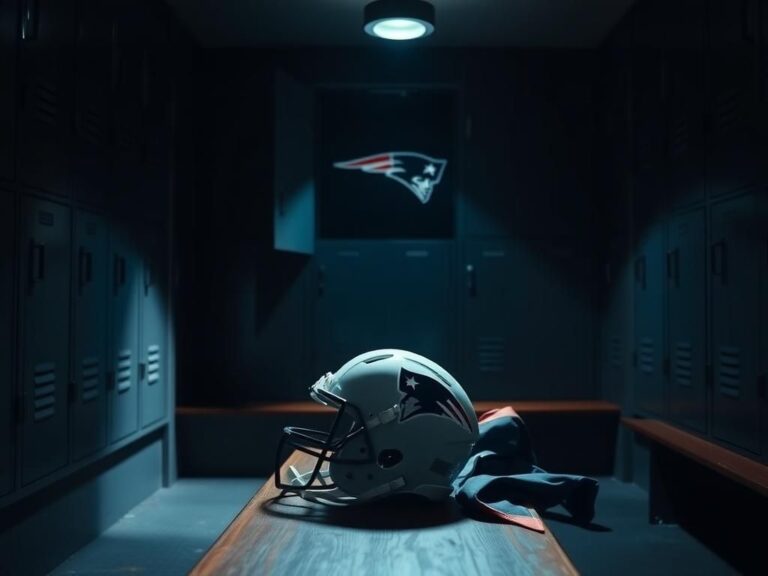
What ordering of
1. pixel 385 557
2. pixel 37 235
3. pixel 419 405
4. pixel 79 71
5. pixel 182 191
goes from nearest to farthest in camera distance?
pixel 385 557, pixel 419 405, pixel 37 235, pixel 79 71, pixel 182 191

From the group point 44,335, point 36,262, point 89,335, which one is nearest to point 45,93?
point 36,262

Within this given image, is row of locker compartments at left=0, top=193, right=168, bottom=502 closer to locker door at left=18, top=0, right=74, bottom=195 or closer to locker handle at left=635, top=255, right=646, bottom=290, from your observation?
locker door at left=18, top=0, right=74, bottom=195

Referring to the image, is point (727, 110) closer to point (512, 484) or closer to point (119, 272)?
point (512, 484)

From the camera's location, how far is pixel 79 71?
3.28 meters

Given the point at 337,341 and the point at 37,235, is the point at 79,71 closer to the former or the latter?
the point at 37,235

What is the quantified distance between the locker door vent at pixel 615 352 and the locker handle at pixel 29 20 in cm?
340

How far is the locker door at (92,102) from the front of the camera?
130 inches

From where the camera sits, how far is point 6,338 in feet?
8.82

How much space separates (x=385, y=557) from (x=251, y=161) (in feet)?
13.0

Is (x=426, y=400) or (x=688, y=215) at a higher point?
(x=688, y=215)

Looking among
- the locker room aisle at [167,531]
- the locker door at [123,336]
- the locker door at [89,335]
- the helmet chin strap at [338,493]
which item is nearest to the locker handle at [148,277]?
the locker door at [123,336]

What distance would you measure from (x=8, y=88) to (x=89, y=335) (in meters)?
1.13

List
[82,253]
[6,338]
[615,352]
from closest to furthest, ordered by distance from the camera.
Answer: [6,338] → [82,253] → [615,352]

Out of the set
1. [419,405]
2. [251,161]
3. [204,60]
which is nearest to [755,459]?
[419,405]
